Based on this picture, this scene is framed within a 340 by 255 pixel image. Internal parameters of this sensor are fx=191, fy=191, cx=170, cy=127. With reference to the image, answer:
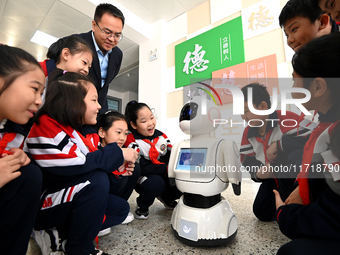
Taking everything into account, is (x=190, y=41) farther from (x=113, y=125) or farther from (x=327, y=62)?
(x=327, y=62)

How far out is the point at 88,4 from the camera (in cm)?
250

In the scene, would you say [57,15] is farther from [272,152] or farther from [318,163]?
[318,163]

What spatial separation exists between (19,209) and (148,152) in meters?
0.73

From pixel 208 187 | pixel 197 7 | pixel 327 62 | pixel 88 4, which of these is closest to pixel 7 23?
pixel 88 4

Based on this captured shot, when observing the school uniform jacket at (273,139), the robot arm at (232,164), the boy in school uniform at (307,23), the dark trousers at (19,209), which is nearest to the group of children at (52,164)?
the dark trousers at (19,209)

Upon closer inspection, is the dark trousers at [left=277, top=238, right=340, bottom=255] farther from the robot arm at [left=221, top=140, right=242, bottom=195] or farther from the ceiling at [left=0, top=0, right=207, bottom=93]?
the ceiling at [left=0, top=0, right=207, bottom=93]

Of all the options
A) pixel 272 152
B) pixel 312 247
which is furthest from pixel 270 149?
pixel 312 247

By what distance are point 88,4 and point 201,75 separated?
1.75 metres

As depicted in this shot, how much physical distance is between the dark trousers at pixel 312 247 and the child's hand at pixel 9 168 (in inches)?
28.5

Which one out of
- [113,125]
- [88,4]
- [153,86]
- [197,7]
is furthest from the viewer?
[153,86]

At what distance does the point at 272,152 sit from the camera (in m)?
0.90

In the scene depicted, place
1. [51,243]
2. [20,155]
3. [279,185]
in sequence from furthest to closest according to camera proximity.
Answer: [279,185]
[51,243]
[20,155]

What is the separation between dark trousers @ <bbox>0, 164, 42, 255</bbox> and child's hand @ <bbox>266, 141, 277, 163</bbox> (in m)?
0.94

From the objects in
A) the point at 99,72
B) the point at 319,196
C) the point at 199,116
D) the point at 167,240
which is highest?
the point at 99,72
